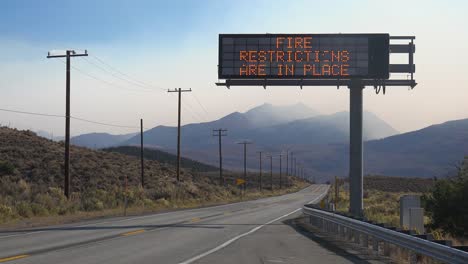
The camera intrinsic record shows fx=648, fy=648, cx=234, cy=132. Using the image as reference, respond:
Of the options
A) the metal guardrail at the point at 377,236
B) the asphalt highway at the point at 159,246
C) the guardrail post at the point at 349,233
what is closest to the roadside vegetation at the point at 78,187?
the asphalt highway at the point at 159,246

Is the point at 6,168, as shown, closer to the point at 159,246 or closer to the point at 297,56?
the point at 297,56

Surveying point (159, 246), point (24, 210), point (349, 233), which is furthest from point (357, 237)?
point (24, 210)

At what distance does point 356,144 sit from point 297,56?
5107mm

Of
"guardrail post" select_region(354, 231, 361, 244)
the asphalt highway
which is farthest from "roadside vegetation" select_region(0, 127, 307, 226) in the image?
"guardrail post" select_region(354, 231, 361, 244)

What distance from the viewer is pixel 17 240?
1859 centimetres

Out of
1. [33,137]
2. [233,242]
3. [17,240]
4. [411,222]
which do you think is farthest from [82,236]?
[33,137]

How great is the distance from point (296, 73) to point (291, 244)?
12365mm

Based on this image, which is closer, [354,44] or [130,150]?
[354,44]

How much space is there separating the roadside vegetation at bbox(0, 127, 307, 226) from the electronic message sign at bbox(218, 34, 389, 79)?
11.0m

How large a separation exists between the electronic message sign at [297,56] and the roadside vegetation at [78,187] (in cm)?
1098

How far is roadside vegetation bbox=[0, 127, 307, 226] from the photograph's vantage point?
34.4m

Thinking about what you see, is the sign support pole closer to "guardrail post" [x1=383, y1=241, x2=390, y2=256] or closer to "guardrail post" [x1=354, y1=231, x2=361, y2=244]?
"guardrail post" [x1=354, y1=231, x2=361, y2=244]

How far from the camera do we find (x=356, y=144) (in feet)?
100

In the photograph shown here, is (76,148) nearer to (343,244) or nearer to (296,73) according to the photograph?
(296,73)
